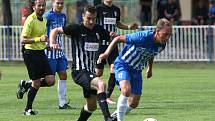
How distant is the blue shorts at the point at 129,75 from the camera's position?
45.1ft

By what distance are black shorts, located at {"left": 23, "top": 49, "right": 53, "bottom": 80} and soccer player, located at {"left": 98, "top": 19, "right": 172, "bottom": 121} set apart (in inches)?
103

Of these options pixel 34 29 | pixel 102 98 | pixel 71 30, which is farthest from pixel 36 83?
pixel 102 98

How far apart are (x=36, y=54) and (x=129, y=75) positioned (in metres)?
2.94

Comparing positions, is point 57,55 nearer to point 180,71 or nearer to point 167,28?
point 167,28

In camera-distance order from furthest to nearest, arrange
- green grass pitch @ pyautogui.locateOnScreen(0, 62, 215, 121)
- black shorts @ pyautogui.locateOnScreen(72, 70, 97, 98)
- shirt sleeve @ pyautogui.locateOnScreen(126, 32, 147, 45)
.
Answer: green grass pitch @ pyautogui.locateOnScreen(0, 62, 215, 121), shirt sleeve @ pyautogui.locateOnScreen(126, 32, 147, 45), black shorts @ pyautogui.locateOnScreen(72, 70, 97, 98)

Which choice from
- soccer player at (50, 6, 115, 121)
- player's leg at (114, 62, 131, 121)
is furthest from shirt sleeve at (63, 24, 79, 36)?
player's leg at (114, 62, 131, 121)

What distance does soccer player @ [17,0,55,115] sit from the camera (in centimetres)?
1595

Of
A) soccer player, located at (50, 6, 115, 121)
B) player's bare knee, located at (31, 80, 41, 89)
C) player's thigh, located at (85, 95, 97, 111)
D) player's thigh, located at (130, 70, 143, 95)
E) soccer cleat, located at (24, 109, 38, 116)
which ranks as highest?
soccer player, located at (50, 6, 115, 121)

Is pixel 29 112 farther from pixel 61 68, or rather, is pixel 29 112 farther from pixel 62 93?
pixel 61 68

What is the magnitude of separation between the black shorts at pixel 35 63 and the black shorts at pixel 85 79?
253cm

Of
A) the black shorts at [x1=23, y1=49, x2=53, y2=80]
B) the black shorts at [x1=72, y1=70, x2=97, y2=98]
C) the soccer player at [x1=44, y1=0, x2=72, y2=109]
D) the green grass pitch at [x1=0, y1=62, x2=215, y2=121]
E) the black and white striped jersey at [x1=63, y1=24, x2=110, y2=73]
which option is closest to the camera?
the black shorts at [x1=72, y1=70, x2=97, y2=98]

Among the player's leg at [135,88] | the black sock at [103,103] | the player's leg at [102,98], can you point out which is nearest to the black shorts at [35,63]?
the player's leg at [135,88]

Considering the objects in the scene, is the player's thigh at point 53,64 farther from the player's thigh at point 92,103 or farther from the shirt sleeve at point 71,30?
the player's thigh at point 92,103

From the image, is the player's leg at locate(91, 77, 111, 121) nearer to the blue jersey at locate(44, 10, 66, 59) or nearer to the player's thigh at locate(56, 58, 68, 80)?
the blue jersey at locate(44, 10, 66, 59)
